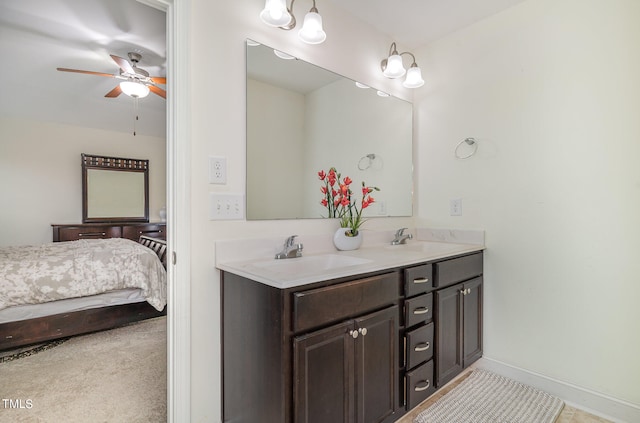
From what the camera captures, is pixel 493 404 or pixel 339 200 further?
pixel 339 200

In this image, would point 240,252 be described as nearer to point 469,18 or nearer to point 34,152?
point 469,18

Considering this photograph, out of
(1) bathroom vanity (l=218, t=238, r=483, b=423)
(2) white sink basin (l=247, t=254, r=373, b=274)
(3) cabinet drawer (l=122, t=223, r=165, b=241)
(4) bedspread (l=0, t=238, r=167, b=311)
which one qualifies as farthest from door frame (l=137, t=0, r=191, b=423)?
(3) cabinet drawer (l=122, t=223, r=165, b=241)

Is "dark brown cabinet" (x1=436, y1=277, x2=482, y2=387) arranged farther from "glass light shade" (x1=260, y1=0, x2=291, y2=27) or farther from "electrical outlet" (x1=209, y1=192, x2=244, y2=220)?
"glass light shade" (x1=260, y1=0, x2=291, y2=27)

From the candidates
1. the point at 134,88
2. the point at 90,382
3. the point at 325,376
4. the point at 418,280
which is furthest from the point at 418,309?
the point at 134,88

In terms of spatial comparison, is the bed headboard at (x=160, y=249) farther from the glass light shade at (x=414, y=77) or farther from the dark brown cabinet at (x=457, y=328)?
the glass light shade at (x=414, y=77)

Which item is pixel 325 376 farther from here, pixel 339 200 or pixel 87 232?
pixel 87 232

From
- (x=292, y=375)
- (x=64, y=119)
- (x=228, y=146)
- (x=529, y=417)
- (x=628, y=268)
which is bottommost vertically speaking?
(x=529, y=417)

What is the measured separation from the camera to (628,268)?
5.06 ft

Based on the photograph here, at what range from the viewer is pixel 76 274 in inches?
98.3

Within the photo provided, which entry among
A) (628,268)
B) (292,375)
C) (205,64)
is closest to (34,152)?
(205,64)

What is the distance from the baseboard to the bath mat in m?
0.05

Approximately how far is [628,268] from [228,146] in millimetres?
2098

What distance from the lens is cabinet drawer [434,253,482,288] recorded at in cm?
164

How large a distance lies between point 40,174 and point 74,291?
309cm
